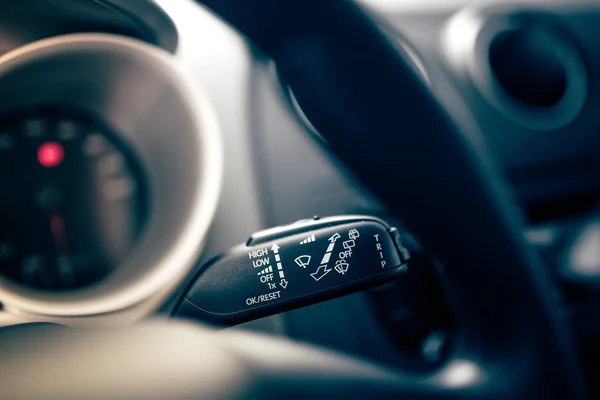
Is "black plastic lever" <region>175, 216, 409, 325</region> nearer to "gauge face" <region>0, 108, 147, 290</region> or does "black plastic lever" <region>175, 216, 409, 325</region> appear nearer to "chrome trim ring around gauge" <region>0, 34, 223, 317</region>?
"chrome trim ring around gauge" <region>0, 34, 223, 317</region>

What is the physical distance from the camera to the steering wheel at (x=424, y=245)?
52cm

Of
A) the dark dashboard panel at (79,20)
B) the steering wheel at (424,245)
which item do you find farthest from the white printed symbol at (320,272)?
the dark dashboard panel at (79,20)

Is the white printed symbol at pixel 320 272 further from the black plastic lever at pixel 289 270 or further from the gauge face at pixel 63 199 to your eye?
the gauge face at pixel 63 199

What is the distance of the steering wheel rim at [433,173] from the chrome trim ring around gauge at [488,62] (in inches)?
18.0

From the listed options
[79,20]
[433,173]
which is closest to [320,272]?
[433,173]

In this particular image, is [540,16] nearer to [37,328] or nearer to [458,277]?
[458,277]

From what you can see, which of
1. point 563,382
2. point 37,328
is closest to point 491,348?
point 563,382

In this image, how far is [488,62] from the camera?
3.96 feet

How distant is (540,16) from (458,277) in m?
0.77

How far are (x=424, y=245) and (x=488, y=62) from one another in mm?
589

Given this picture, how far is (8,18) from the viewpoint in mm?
641

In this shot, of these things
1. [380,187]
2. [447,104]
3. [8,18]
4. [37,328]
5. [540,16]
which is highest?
[540,16]

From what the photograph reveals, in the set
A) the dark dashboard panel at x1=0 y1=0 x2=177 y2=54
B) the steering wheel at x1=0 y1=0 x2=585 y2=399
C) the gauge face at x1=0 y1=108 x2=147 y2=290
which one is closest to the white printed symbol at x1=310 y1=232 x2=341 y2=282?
the steering wheel at x1=0 y1=0 x2=585 y2=399

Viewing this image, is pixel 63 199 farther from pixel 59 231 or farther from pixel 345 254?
pixel 345 254
